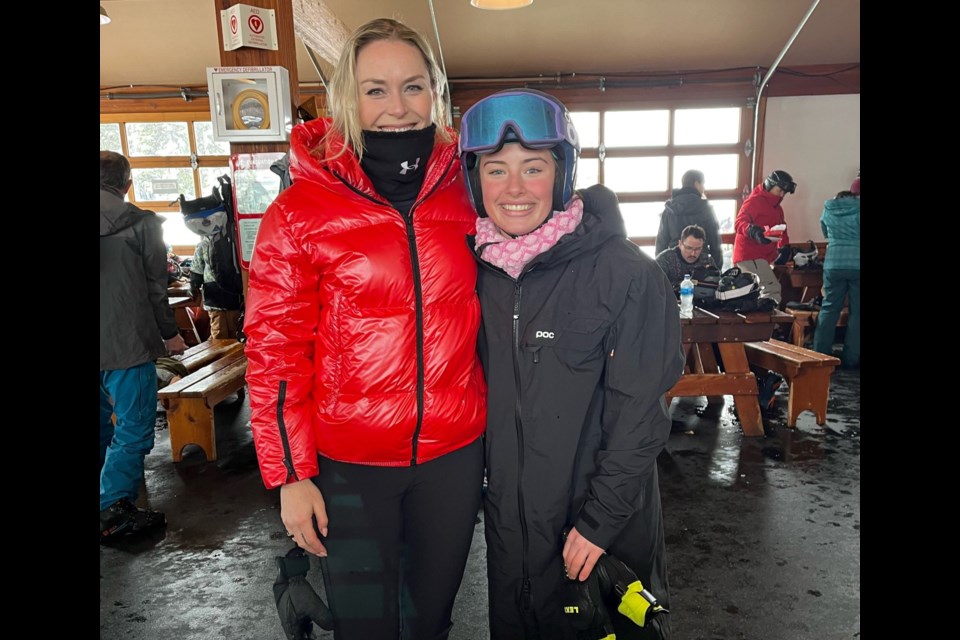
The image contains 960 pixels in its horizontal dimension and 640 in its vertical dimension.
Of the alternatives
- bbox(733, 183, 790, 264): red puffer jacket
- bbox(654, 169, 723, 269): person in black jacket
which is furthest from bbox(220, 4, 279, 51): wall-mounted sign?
bbox(733, 183, 790, 264): red puffer jacket

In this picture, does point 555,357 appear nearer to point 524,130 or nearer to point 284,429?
point 524,130

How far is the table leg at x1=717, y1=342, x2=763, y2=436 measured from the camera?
4.04 metres

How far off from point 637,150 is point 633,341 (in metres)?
7.63

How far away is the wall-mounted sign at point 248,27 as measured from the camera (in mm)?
3109

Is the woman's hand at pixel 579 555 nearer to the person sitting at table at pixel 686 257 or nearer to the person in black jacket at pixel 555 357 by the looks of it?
the person in black jacket at pixel 555 357

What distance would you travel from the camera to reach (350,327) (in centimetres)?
131

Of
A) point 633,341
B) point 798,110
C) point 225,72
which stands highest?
point 798,110

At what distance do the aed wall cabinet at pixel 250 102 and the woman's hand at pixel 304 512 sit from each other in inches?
96.9

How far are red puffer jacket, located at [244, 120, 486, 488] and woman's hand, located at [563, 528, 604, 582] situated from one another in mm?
351

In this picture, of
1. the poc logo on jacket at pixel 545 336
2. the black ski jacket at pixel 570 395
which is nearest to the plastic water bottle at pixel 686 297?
the black ski jacket at pixel 570 395

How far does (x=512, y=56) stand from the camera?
7406 millimetres
